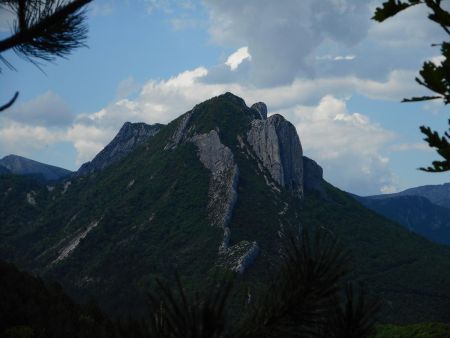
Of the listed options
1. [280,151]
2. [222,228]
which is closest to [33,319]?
[222,228]

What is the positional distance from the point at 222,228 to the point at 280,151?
137ft

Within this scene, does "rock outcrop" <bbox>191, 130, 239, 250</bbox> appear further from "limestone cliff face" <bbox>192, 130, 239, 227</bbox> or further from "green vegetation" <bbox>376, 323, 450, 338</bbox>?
"green vegetation" <bbox>376, 323, 450, 338</bbox>

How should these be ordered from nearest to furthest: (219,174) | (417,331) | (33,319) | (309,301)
A: (309,301)
(33,319)
(417,331)
(219,174)

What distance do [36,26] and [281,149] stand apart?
17433 centimetres

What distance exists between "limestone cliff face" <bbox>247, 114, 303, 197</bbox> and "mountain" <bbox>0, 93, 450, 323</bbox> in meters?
0.39

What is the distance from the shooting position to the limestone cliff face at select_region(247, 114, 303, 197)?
176 meters

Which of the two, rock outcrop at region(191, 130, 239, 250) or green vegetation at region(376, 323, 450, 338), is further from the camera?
rock outcrop at region(191, 130, 239, 250)

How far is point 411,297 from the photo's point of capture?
12438 centimetres

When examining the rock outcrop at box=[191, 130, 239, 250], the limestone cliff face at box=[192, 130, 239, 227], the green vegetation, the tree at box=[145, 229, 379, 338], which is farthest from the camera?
the limestone cliff face at box=[192, 130, 239, 227]

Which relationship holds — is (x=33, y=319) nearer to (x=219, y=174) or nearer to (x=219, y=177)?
(x=219, y=177)

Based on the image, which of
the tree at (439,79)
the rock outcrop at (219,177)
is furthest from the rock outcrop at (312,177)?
the tree at (439,79)

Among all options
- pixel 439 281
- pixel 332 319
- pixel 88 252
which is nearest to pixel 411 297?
pixel 439 281

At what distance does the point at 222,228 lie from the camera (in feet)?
497

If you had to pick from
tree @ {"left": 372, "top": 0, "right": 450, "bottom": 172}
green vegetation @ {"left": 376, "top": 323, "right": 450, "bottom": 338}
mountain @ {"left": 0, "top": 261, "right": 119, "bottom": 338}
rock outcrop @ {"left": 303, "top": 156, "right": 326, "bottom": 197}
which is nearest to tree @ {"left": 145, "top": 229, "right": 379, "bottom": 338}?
tree @ {"left": 372, "top": 0, "right": 450, "bottom": 172}
